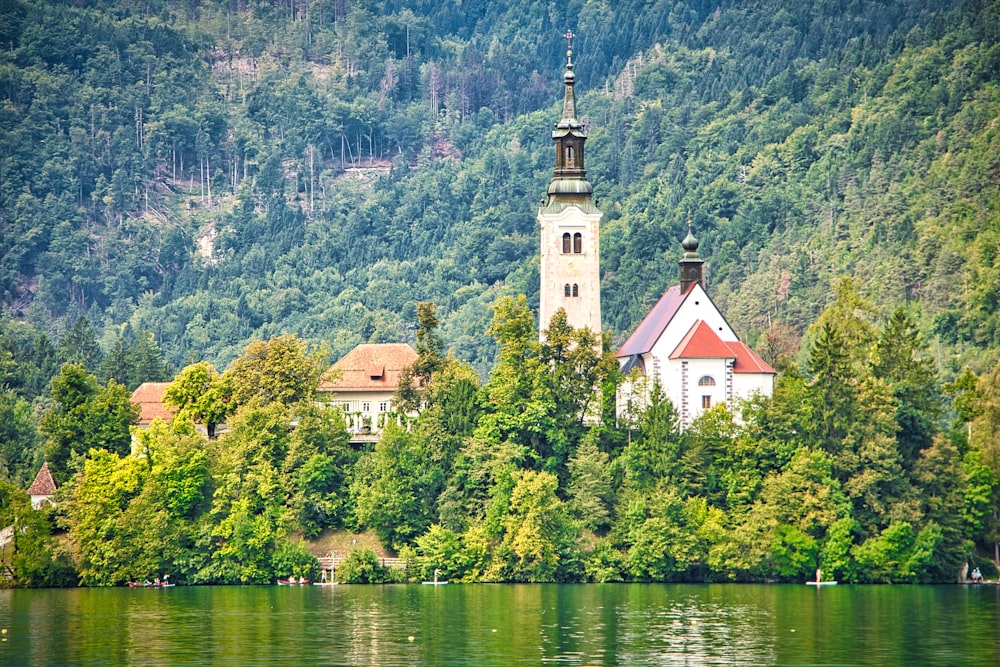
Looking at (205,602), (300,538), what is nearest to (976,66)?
(300,538)

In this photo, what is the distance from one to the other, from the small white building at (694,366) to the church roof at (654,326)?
0.10m

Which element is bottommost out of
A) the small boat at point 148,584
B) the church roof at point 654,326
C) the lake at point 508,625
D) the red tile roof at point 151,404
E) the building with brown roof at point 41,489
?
the lake at point 508,625

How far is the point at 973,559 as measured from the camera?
318 feet

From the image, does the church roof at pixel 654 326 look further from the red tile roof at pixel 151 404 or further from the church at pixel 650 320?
the red tile roof at pixel 151 404

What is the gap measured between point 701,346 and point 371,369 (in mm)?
18987

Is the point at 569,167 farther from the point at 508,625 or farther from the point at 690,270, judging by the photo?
the point at 508,625

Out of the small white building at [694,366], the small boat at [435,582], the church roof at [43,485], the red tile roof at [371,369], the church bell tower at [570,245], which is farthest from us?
the church bell tower at [570,245]

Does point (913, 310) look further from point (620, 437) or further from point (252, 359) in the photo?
point (252, 359)

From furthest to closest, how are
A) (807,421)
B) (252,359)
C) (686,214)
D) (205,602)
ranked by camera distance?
(686,214) < (252,359) < (807,421) < (205,602)

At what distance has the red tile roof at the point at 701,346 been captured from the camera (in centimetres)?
10194

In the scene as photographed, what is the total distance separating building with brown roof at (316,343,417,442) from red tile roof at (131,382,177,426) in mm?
9136

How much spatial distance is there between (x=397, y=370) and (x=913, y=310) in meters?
49.7

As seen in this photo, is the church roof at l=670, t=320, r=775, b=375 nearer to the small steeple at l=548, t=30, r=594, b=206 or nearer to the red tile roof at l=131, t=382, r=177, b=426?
the small steeple at l=548, t=30, r=594, b=206

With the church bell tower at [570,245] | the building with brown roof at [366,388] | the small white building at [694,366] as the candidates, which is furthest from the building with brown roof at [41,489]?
the small white building at [694,366]
